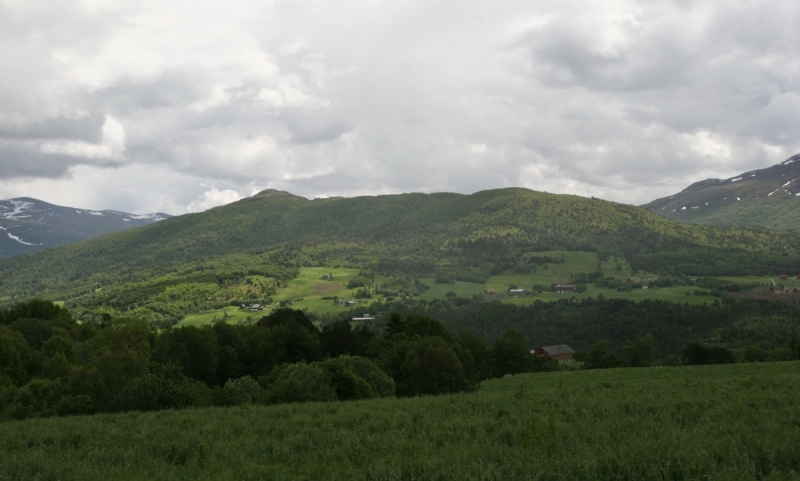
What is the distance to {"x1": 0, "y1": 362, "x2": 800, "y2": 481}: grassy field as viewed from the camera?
9.86 metres

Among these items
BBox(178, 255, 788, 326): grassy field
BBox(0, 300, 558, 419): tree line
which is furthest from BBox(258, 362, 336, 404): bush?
BBox(178, 255, 788, 326): grassy field

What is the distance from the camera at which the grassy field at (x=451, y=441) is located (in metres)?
9.86

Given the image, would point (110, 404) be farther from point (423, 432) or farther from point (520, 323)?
point (520, 323)

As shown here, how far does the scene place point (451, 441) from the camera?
1316 cm

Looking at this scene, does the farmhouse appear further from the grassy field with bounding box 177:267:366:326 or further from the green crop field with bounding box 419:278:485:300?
the grassy field with bounding box 177:267:366:326

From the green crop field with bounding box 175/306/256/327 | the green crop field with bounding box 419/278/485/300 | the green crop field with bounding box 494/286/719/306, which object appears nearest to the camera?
the green crop field with bounding box 175/306/256/327

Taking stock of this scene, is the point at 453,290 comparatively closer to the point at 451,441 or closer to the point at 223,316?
the point at 223,316

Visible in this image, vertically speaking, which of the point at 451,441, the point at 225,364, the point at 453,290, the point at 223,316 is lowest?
the point at 223,316

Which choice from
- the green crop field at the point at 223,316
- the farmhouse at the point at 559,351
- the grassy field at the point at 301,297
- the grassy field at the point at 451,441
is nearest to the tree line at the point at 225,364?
the grassy field at the point at 451,441

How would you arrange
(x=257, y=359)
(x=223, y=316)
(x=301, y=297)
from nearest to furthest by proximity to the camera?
1. (x=257, y=359)
2. (x=223, y=316)
3. (x=301, y=297)

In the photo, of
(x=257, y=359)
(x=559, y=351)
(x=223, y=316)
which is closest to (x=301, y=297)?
(x=223, y=316)

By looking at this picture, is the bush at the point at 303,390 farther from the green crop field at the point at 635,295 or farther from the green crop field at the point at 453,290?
the green crop field at the point at 453,290

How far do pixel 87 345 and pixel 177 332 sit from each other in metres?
8.37

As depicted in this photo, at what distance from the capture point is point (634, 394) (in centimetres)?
2092
